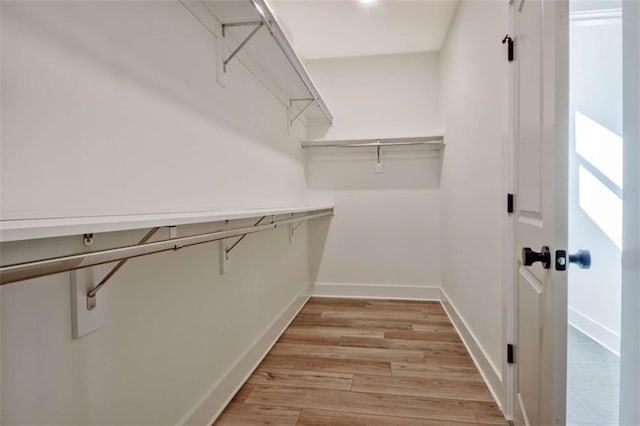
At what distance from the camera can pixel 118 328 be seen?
92 cm

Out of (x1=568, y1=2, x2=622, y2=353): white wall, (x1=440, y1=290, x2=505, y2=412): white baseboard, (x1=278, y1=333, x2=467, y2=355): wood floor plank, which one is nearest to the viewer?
(x1=440, y1=290, x2=505, y2=412): white baseboard

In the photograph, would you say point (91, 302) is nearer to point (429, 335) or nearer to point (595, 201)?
point (429, 335)

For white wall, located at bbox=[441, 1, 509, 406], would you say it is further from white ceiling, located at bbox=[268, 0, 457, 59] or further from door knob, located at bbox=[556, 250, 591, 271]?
door knob, located at bbox=[556, 250, 591, 271]

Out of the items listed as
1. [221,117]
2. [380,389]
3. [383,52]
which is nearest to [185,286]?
[221,117]

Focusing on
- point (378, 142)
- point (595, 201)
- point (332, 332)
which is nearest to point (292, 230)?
point (332, 332)

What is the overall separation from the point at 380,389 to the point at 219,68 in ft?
5.98

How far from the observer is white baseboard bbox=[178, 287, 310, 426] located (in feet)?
4.41

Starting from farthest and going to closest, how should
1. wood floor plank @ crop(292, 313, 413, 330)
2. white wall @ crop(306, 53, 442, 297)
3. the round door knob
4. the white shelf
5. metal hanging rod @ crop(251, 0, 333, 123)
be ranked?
white wall @ crop(306, 53, 442, 297)
wood floor plank @ crop(292, 313, 413, 330)
metal hanging rod @ crop(251, 0, 333, 123)
the round door knob
the white shelf

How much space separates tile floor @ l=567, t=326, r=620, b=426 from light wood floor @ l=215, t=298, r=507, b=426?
34 centimetres

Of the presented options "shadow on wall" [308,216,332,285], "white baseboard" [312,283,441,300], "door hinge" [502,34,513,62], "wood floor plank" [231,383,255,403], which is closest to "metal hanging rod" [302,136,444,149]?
"shadow on wall" [308,216,332,285]

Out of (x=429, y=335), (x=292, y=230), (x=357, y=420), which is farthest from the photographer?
(x=292, y=230)

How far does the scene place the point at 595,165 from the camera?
204 centimetres

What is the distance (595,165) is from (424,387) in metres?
1.78

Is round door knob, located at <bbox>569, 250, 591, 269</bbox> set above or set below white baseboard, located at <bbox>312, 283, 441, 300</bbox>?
above
